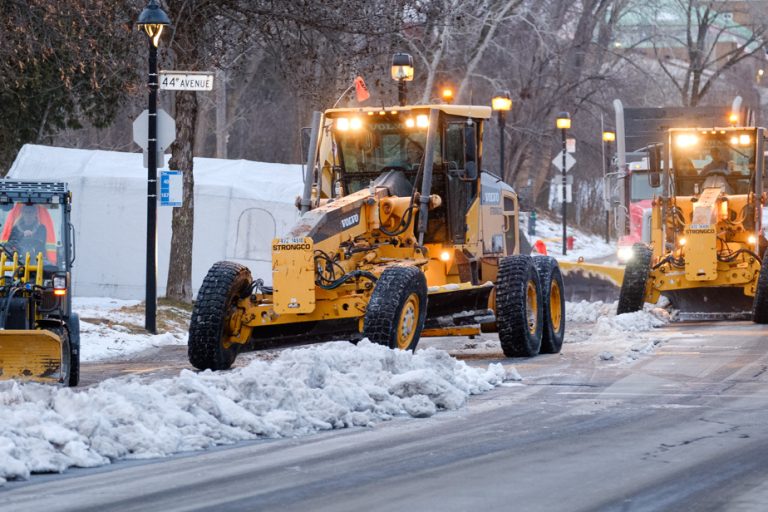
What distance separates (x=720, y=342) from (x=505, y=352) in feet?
10.1

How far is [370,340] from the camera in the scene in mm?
14516

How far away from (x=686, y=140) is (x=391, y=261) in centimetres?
955

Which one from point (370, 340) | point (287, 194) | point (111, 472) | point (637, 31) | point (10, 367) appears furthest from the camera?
point (637, 31)

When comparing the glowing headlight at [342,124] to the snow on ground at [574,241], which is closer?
the glowing headlight at [342,124]

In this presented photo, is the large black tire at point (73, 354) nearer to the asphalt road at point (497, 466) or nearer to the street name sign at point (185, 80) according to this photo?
the asphalt road at point (497, 466)

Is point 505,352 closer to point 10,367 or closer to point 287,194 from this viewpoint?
point 10,367

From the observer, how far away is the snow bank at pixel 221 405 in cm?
974

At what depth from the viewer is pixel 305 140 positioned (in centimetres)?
1802

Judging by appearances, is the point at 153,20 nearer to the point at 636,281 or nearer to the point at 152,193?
the point at 152,193

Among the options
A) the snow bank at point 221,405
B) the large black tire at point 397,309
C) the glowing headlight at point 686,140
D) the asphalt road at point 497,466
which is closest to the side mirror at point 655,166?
the glowing headlight at point 686,140

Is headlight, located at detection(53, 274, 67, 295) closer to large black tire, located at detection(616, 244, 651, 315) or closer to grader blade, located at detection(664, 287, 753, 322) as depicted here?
large black tire, located at detection(616, 244, 651, 315)

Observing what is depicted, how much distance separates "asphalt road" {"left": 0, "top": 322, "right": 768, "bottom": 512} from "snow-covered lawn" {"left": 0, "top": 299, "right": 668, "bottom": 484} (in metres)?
0.22

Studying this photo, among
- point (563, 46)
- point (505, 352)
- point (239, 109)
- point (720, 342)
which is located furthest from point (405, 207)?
point (239, 109)

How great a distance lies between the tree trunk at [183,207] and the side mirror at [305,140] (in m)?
7.56
